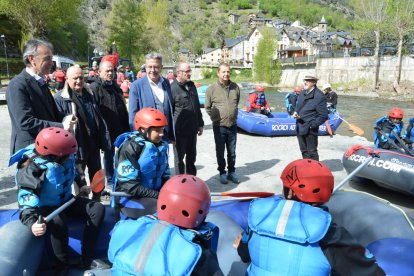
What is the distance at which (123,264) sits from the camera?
5.19ft

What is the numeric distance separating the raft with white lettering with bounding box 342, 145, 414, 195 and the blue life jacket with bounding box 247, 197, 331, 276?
10.7 ft

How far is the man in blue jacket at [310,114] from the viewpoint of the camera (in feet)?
16.3

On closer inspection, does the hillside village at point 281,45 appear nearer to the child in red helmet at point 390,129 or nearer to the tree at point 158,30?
the tree at point 158,30

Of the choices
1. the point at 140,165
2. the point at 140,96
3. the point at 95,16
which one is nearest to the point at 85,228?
the point at 140,165

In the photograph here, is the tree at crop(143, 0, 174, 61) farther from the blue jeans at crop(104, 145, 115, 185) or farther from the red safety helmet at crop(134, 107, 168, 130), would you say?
the red safety helmet at crop(134, 107, 168, 130)

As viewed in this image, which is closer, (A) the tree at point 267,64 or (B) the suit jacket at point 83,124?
(B) the suit jacket at point 83,124

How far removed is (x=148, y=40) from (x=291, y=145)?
115 ft

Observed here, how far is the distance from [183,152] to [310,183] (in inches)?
111

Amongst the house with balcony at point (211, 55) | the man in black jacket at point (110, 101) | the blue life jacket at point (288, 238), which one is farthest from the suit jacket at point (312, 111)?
the house with balcony at point (211, 55)

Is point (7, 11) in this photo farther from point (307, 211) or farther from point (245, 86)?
point (307, 211)

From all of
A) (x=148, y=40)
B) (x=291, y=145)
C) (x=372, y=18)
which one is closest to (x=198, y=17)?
(x=148, y=40)

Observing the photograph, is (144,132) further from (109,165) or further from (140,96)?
(109,165)

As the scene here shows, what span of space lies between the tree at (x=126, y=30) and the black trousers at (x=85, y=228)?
3778cm

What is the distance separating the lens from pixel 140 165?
9.17 ft
